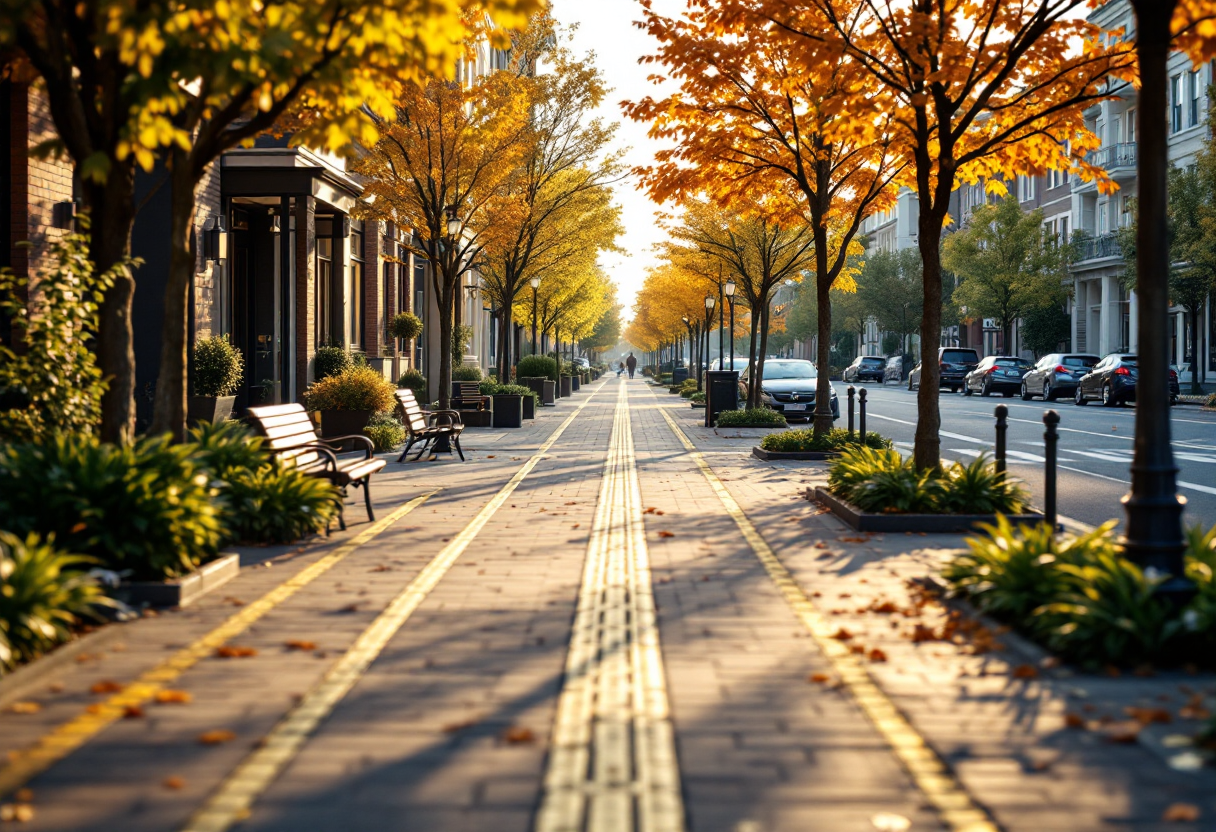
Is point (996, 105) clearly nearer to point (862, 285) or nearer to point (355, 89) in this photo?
point (355, 89)

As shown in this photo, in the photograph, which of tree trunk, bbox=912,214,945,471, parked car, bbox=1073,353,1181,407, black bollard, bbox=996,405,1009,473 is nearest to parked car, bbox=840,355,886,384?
parked car, bbox=1073,353,1181,407

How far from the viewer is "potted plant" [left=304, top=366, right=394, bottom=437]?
20016 millimetres

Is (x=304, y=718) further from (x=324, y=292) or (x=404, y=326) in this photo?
(x=404, y=326)

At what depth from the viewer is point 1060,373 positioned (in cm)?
4266

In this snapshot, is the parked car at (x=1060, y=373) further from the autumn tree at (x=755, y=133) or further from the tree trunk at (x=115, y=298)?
the tree trunk at (x=115, y=298)

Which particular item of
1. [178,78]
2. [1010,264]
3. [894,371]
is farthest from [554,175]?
[894,371]

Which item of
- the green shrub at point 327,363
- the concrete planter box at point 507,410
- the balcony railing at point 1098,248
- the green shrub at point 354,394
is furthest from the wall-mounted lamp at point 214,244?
the balcony railing at point 1098,248

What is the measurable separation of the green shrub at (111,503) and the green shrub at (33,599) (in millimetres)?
668

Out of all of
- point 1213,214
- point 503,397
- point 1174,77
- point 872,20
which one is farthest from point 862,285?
point 872,20

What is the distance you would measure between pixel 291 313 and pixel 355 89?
603 inches

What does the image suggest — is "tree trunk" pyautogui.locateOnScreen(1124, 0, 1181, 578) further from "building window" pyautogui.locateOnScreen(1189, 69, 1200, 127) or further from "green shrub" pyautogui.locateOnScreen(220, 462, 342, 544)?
"building window" pyautogui.locateOnScreen(1189, 69, 1200, 127)

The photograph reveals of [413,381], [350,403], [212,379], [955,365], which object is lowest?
[350,403]

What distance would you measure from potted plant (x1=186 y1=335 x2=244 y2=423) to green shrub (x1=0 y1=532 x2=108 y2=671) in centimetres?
1107

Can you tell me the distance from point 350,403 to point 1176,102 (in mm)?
43390
